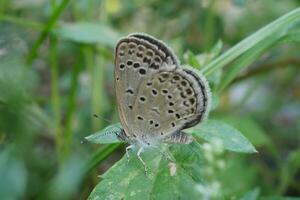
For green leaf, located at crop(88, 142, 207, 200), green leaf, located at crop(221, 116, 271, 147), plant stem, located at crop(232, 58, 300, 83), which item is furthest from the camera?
plant stem, located at crop(232, 58, 300, 83)

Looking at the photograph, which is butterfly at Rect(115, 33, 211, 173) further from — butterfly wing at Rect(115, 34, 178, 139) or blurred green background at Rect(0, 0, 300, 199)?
blurred green background at Rect(0, 0, 300, 199)

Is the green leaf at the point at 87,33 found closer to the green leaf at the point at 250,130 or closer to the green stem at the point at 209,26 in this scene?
the green stem at the point at 209,26

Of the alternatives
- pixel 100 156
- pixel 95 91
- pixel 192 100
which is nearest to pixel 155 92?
pixel 192 100

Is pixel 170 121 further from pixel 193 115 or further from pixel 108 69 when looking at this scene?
pixel 108 69

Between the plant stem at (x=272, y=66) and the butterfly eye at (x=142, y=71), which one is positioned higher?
the butterfly eye at (x=142, y=71)

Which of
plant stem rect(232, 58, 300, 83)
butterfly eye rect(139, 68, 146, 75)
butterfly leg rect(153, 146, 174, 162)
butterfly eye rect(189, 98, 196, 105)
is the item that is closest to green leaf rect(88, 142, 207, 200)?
butterfly leg rect(153, 146, 174, 162)

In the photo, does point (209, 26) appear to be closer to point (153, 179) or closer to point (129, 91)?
point (129, 91)

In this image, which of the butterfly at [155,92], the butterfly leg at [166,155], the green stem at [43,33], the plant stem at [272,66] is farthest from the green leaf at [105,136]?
the plant stem at [272,66]
